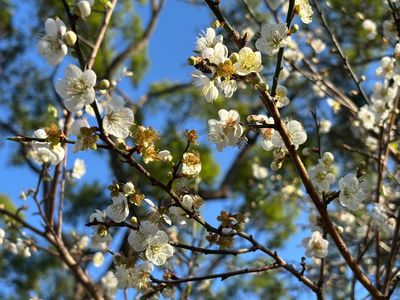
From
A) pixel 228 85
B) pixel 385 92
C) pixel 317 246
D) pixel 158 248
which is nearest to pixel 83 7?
pixel 228 85

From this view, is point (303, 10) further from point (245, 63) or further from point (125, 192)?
point (125, 192)

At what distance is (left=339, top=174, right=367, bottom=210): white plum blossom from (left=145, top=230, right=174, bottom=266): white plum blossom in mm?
508

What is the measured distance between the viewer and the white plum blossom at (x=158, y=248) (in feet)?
4.43

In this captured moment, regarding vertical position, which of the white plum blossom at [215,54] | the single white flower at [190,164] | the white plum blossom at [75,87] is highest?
the white plum blossom at [215,54]

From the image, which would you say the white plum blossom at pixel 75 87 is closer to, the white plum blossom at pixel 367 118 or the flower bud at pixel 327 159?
the flower bud at pixel 327 159

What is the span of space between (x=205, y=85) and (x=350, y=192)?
0.54 m

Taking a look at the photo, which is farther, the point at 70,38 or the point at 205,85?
the point at 205,85

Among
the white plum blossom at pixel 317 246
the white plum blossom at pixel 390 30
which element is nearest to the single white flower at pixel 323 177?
the white plum blossom at pixel 317 246

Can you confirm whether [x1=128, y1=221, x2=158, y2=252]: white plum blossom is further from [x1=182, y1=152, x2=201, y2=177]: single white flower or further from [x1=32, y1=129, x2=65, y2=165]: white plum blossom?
[x1=32, y1=129, x2=65, y2=165]: white plum blossom

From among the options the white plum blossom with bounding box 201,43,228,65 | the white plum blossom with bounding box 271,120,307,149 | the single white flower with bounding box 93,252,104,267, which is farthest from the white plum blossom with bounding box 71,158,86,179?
the white plum blossom with bounding box 201,43,228,65

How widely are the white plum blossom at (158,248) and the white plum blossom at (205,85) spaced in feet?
1.22

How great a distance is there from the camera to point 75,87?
1.17 meters

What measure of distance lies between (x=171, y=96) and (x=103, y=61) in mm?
1259

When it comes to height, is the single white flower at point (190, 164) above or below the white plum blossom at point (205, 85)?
below
